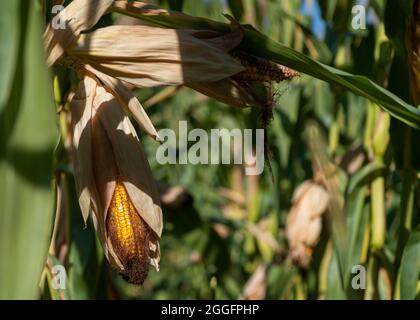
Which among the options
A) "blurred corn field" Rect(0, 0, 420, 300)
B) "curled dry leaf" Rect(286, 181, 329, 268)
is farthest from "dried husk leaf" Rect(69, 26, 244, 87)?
"curled dry leaf" Rect(286, 181, 329, 268)

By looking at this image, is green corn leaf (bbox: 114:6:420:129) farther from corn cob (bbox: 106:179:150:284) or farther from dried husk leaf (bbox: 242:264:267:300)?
dried husk leaf (bbox: 242:264:267:300)

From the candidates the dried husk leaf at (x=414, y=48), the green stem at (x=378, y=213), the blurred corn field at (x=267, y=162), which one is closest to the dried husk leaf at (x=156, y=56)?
the blurred corn field at (x=267, y=162)

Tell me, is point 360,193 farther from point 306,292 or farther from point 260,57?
point 260,57

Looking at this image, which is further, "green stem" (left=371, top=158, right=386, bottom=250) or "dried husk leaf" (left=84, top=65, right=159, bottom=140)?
"green stem" (left=371, top=158, right=386, bottom=250)

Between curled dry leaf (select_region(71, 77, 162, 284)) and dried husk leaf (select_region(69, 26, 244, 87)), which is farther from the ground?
dried husk leaf (select_region(69, 26, 244, 87))

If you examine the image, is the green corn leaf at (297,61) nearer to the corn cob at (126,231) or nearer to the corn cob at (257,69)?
the corn cob at (257,69)
